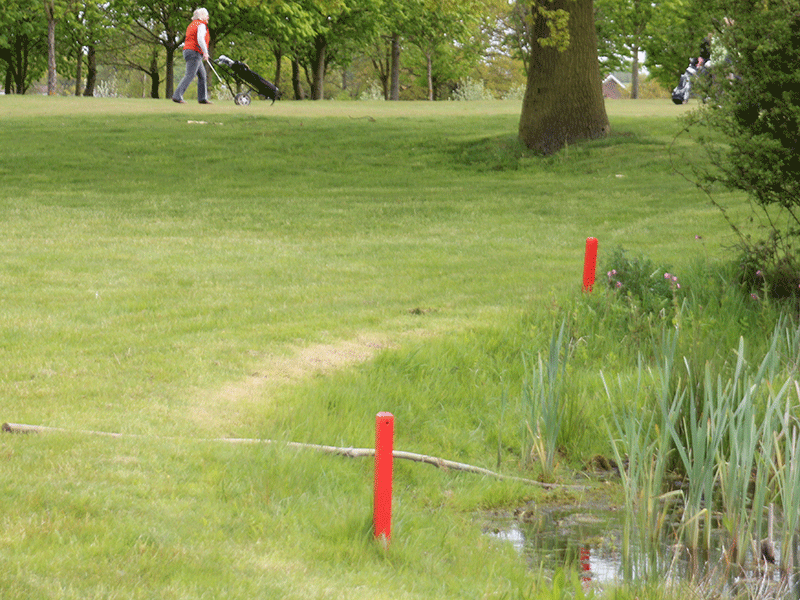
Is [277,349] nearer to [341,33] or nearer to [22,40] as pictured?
[341,33]

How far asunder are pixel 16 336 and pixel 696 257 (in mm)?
6765

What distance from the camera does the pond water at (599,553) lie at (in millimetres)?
4348

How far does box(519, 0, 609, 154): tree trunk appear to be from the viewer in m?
19.1

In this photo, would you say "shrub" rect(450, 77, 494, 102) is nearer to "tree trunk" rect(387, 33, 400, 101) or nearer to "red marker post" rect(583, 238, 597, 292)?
"tree trunk" rect(387, 33, 400, 101)

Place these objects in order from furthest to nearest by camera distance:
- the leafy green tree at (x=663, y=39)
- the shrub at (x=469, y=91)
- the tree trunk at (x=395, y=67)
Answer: the shrub at (x=469, y=91) → the tree trunk at (x=395, y=67) → the leafy green tree at (x=663, y=39)

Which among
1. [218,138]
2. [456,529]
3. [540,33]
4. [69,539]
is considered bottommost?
[456,529]

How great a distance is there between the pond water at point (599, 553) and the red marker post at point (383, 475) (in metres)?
0.69

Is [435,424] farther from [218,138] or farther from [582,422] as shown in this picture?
[218,138]

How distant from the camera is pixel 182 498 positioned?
14.5 feet

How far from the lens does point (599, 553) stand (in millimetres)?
4887

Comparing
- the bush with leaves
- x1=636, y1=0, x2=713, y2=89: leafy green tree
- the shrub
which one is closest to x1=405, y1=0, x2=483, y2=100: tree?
the shrub

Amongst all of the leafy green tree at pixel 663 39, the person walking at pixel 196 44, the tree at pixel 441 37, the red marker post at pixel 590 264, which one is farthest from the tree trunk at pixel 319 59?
the red marker post at pixel 590 264

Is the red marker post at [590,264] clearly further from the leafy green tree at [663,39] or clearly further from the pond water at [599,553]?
the leafy green tree at [663,39]

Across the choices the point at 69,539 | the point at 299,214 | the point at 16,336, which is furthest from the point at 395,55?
the point at 69,539
